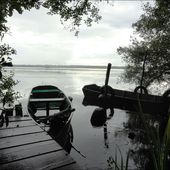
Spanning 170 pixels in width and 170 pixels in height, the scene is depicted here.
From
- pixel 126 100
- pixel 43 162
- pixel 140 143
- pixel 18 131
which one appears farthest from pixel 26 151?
pixel 126 100

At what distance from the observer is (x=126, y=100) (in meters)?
20.9

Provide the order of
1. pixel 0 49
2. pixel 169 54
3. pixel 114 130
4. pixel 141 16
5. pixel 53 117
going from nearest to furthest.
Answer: pixel 0 49 < pixel 53 117 < pixel 114 130 < pixel 169 54 < pixel 141 16

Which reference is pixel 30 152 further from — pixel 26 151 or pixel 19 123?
pixel 19 123

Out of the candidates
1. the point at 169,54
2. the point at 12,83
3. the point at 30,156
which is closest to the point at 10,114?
the point at 12,83

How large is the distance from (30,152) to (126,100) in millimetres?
16749

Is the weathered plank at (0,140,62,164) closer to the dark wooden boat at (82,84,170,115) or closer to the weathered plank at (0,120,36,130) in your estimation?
the weathered plank at (0,120,36,130)

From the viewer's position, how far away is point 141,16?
1912cm

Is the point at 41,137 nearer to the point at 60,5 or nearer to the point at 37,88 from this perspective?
the point at 60,5

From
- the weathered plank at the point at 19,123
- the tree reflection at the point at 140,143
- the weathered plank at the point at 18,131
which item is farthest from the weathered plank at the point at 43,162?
the tree reflection at the point at 140,143

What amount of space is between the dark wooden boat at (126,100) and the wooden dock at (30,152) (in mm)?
9894

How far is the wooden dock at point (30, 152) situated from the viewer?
4348mm

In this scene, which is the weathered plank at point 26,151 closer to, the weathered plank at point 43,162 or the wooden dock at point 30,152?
the wooden dock at point 30,152

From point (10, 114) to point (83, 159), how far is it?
3.96m

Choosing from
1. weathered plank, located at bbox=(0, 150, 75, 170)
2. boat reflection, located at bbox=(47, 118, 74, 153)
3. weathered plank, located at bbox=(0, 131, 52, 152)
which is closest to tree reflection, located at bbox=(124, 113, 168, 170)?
weathered plank, located at bbox=(0, 150, 75, 170)
